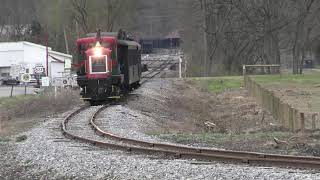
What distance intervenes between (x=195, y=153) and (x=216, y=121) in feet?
53.5

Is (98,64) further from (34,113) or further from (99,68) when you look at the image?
(34,113)

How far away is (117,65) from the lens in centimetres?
2994

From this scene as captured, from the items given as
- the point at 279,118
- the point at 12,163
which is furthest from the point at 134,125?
the point at 12,163

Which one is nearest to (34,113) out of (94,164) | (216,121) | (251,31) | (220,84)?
(216,121)

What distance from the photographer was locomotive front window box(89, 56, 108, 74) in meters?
29.4

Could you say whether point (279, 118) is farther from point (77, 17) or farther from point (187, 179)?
point (77, 17)

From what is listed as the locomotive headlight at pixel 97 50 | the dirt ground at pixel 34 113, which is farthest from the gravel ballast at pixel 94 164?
the locomotive headlight at pixel 97 50

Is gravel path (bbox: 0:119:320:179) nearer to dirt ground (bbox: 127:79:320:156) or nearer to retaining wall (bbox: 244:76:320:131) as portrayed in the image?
dirt ground (bbox: 127:79:320:156)

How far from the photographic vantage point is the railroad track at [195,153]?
12.2 m

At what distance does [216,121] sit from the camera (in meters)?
30.0

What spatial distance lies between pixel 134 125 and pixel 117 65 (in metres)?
7.92

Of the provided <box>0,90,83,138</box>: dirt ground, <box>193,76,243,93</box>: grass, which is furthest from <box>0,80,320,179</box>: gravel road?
<box>193,76,243,93</box>: grass

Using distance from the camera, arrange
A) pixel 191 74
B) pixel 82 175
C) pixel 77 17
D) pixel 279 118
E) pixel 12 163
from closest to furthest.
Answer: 1. pixel 82 175
2. pixel 12 163
3. pixel 279 118
4. pixel 191 74
5. pixel 77 17

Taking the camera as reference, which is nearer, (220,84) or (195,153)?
(195,153)
